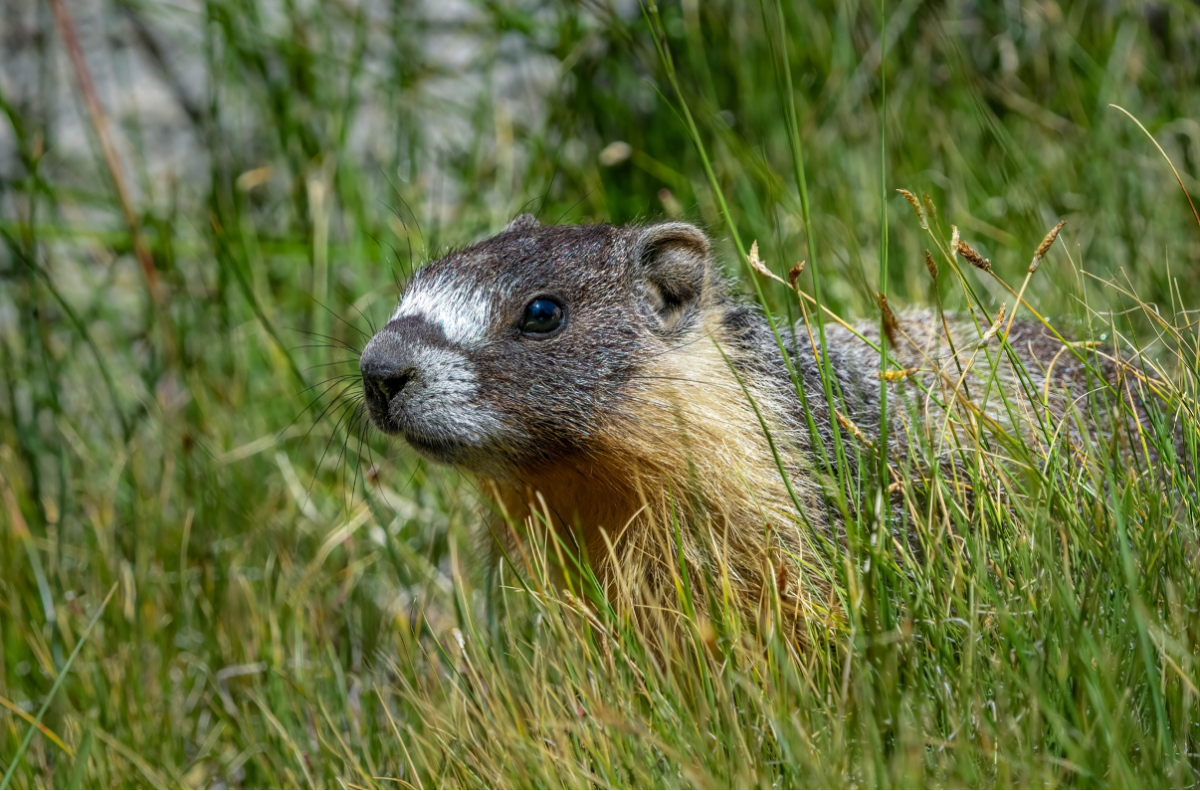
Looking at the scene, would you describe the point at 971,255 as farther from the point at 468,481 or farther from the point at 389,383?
the point at 468,481

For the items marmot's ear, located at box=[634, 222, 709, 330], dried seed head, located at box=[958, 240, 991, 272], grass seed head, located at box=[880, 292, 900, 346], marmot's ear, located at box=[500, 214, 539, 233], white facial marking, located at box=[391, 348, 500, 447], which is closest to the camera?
grass seed head, located at box=[880, 292, 900, 346]

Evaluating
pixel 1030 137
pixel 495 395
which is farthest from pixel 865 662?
pixel 1030 137

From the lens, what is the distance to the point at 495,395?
2799 millimetres

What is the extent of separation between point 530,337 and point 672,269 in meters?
0.52

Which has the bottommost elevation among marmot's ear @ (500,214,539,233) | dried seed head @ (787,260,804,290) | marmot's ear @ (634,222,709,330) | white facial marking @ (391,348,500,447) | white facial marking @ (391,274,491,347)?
white facial marking @ (391,348,500,447)

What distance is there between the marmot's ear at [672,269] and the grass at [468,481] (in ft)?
1.07

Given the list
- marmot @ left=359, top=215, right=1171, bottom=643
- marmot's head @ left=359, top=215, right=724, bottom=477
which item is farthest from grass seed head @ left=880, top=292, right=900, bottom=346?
marmot's head @ left=359, top=215, right=724, bottom=477

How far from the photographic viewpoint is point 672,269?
3199 mm

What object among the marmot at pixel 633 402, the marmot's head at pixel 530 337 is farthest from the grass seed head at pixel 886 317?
the marmot's head at pixel 530 337

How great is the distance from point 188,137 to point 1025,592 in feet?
16.8

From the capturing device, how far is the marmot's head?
2.77 m

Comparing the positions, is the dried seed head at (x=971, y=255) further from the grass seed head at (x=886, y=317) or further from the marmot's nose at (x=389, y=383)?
the marmot's nose at (x=389, y=383)

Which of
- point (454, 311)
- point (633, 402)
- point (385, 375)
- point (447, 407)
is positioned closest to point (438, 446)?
point (447, 407)

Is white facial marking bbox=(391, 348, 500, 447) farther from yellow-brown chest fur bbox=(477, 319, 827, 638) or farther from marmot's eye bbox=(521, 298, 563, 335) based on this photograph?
marmot's eye bbox=(521, 298, 563, 335)
